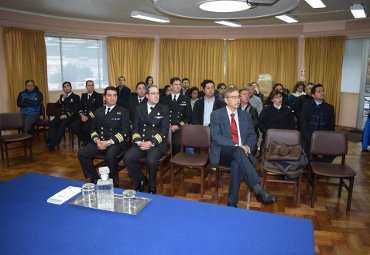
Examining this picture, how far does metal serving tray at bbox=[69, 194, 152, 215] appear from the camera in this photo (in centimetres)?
169

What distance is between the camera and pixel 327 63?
855cm

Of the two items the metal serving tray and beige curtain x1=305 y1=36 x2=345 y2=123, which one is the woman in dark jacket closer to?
the metal serving tray

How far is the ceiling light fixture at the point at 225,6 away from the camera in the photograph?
8.90 ft

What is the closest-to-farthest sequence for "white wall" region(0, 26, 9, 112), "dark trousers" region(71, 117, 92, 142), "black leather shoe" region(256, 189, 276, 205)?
1. "black leather shoe" region(256, 189, 276, 205)
2. "dark trousers" region(71, 117, 92, 142)
3. "white wall" region(0, 26, 9, 112)

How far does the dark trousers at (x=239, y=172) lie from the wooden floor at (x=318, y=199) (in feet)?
1.04

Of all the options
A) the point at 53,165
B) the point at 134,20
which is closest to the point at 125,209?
the point at 53,165

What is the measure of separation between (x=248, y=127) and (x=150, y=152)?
1.30 meters

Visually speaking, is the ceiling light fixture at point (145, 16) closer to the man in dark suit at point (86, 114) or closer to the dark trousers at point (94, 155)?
the man in dark suit at point (86, 114)

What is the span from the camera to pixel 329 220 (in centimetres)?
330

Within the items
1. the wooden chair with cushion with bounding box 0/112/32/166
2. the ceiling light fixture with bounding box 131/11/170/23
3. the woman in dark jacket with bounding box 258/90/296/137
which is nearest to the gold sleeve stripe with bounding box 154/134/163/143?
the woman in dark jacket with bounding box 258/90/296/137

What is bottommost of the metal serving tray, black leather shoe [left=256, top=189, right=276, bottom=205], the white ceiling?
black leather shoe [left=256, top=189, right=276, bottom=205]

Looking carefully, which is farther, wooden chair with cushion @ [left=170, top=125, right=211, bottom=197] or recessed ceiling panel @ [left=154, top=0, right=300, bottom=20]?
wooden chair with cushion @ [left=170, top=125, right=211, bottom=197]

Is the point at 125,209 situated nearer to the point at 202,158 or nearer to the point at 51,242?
the point at 51,242

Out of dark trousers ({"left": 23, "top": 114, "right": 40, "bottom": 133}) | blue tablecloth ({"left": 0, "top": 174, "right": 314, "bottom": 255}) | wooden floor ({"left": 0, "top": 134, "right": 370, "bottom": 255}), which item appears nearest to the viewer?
blue tablecloth ({"left": 0, "top": 174, "right": 314, "bottom": 255})
